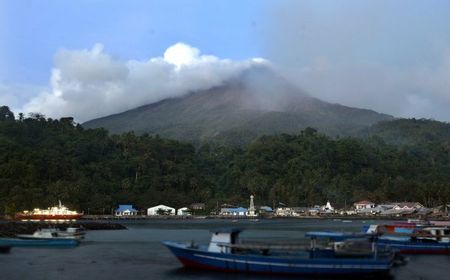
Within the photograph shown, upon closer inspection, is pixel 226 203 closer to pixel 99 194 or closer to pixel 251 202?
pixel 251 202

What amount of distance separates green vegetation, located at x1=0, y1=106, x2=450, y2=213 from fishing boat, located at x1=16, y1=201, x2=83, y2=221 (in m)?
2.49

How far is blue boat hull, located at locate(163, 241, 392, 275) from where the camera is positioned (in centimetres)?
2834

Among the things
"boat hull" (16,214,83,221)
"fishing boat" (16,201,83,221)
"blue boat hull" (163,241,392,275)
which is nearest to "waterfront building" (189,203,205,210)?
"fishing boat" (16,201,83,221)

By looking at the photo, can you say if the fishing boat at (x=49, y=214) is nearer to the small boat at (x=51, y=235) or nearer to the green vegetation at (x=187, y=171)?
the green vegetation at (x=187, y=171)

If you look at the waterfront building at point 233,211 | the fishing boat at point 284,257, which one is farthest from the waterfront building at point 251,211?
the fishing boat at point 284,257

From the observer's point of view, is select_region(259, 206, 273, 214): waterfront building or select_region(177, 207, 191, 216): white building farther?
select_region(259, 206, 273, 214): waterfront building

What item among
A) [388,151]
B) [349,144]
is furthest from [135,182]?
[388,151]

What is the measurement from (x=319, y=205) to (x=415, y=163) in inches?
1555

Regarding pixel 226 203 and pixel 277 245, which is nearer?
pixel 277 245

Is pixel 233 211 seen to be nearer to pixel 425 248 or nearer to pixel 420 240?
pixel 420 240

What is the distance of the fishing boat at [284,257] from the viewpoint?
1120 inches

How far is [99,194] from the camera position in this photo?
113812mm

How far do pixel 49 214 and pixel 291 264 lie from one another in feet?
233

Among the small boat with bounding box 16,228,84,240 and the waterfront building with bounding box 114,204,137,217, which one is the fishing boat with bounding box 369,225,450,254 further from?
the waterfront building with bounding box 114,204,137,217
